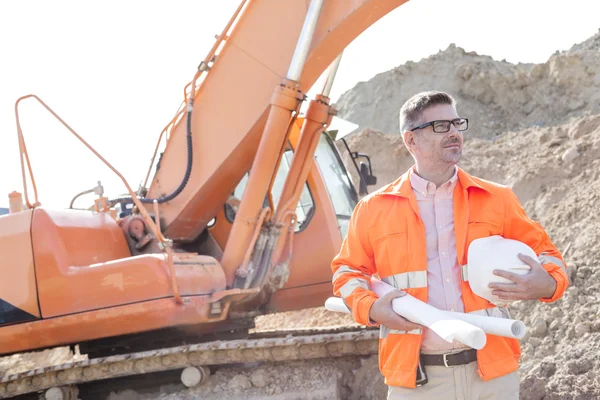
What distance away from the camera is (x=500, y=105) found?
15.5 metres

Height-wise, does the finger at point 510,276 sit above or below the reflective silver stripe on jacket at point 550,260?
below

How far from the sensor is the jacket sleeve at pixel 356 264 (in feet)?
9.71

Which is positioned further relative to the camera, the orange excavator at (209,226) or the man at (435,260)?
the orange excavator at (209,226)

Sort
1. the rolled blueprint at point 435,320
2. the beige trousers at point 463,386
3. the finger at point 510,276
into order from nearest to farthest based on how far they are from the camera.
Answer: the rolled blueprint at point 435,320 → the finger at point 510,276 → the beige trousers at point 463,386

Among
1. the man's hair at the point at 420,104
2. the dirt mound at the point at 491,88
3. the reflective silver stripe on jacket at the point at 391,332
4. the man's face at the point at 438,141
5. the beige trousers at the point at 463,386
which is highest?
the dirt mound at the point at 491,88

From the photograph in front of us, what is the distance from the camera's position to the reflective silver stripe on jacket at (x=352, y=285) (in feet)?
9.68

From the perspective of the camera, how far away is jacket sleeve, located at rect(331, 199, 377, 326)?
2.96 metres

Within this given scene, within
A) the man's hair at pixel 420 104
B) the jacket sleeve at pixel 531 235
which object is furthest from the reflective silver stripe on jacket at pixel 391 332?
the man's hair at pixel 420 104

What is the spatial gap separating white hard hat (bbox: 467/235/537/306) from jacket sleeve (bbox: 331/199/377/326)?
0.42 metres

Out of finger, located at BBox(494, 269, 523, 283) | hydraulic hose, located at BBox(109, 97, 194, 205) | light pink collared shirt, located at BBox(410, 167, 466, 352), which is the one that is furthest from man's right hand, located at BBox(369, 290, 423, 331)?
hydraulic hose, located at BBox(109, 97, 194, 205)

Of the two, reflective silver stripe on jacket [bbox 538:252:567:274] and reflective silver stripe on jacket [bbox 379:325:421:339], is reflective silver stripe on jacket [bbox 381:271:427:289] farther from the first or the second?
reflective silver stripe on jacket [bbox 538:252:567:274]

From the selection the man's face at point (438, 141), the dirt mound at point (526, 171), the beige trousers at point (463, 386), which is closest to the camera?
the beige trousers at point (463, 386)

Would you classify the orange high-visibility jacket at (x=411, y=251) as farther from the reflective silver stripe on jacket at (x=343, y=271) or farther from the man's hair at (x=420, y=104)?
the man's hair at (x=420, y=104)

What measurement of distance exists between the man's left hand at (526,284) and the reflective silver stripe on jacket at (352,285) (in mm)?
514
